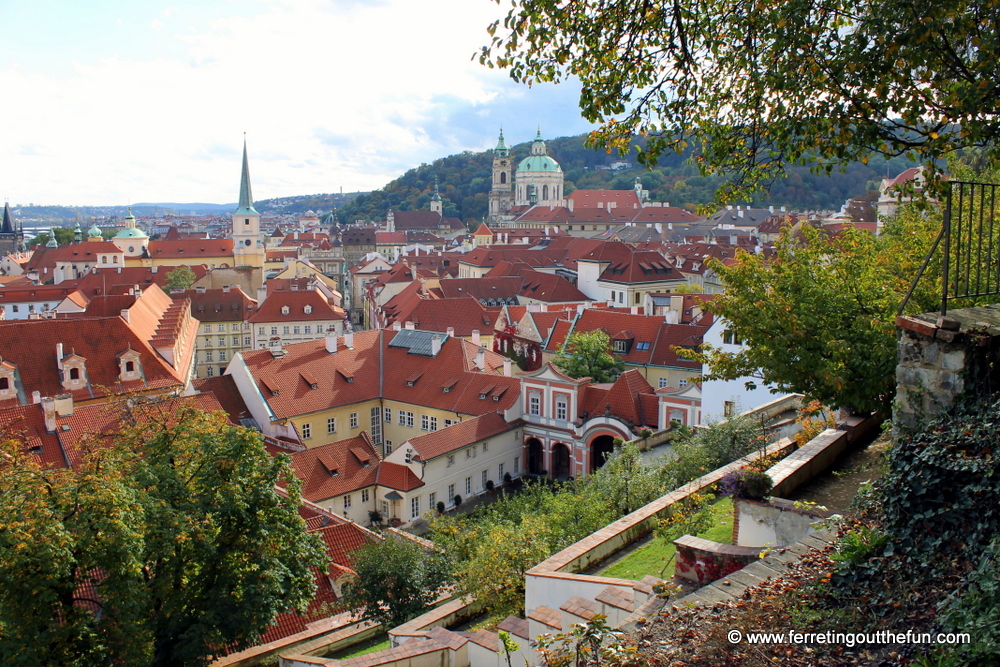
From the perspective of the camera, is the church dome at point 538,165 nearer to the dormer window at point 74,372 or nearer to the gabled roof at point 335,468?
the dormer window at point 74,372

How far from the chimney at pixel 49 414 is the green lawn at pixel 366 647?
710 inches

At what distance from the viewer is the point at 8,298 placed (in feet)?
274

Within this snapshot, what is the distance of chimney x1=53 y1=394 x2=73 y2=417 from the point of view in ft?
103

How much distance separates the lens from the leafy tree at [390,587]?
17.9m

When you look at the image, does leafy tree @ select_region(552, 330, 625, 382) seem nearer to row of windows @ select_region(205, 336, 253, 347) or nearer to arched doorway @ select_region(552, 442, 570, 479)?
arched doorway @ select_region(552, 442, 570, 479)

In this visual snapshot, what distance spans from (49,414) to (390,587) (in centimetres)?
1853

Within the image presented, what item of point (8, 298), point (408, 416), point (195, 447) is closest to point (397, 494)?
point (408, 416)

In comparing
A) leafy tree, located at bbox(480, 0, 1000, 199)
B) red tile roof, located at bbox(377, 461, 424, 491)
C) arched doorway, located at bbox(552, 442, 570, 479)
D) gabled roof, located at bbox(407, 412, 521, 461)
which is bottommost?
arched doorway, located at bbox(552, 442, 570, 479)

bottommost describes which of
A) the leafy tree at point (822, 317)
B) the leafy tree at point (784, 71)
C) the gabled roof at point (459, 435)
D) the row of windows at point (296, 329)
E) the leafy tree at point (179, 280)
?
the gabled roof at point (459, 435)

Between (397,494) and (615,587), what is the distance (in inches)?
875

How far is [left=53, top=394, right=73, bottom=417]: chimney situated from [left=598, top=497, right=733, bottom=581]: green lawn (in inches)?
1008

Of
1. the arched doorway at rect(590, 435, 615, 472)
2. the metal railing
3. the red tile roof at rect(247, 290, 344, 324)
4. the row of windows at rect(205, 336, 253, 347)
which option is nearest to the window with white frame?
the arched doorway at rect(590, 435, 615, 472)

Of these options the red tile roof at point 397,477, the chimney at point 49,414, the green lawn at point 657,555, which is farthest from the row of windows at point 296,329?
the green lawn at point 657,555

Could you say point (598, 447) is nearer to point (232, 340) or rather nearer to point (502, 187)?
point (232, 340)
